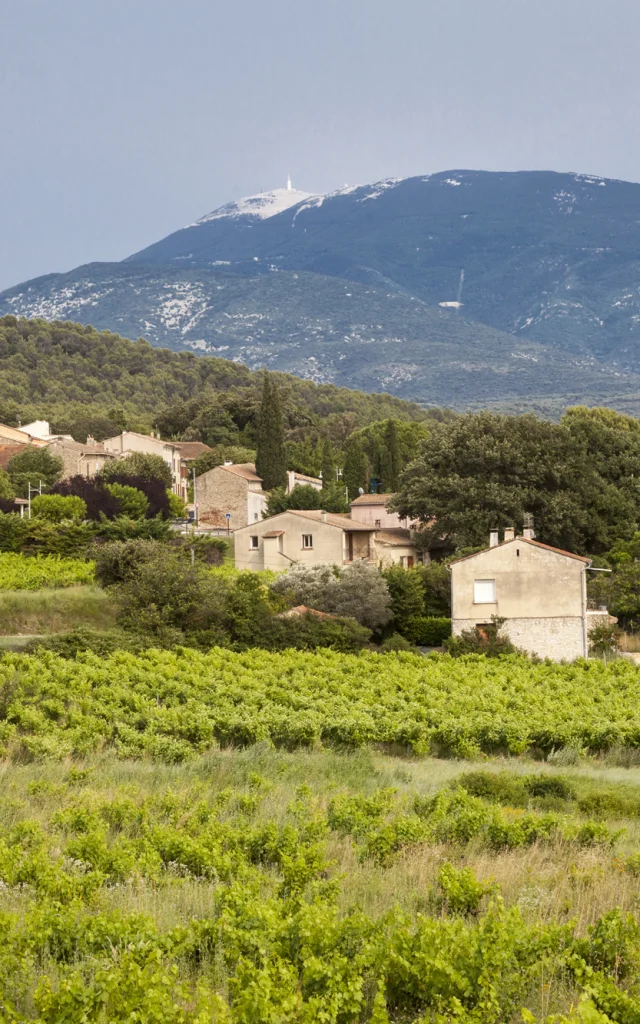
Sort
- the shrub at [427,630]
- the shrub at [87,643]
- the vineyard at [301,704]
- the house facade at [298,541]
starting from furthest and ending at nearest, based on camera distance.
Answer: the house facade at [298,541]
the shrub at [427,630]
the shrub at [87,643]
the vineyard at [301,704]

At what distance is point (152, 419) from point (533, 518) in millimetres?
71349

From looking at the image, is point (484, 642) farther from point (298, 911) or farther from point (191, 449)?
point (191, 449)

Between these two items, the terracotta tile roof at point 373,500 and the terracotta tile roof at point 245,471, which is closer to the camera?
the terracotta tile roof at point 373,500

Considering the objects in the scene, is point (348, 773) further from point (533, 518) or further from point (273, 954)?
point (533, 518)

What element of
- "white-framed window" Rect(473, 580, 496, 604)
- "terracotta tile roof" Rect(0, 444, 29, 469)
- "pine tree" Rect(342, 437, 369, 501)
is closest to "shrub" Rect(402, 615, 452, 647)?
"white-framed window" Rect(473, 580, 496, 604)

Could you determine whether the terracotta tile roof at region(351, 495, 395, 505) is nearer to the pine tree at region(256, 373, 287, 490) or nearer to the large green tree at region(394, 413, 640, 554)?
the large green tree at region(394, 413, 640, 554)

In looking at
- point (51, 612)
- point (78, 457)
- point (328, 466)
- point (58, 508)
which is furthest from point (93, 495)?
point (328, 466)

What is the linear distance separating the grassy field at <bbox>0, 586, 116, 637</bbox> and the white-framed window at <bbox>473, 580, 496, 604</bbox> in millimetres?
12954

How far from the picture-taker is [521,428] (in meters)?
55.2

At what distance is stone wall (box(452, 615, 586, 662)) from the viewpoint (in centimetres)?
4009

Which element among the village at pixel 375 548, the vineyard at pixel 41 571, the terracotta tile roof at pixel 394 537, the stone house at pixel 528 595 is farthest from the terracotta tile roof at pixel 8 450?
the stone house at pixel 528 595

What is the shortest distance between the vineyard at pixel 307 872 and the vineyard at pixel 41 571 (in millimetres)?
18784

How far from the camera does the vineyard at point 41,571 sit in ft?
136

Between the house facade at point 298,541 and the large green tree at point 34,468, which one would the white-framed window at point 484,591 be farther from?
the large green tree at point 34,468
